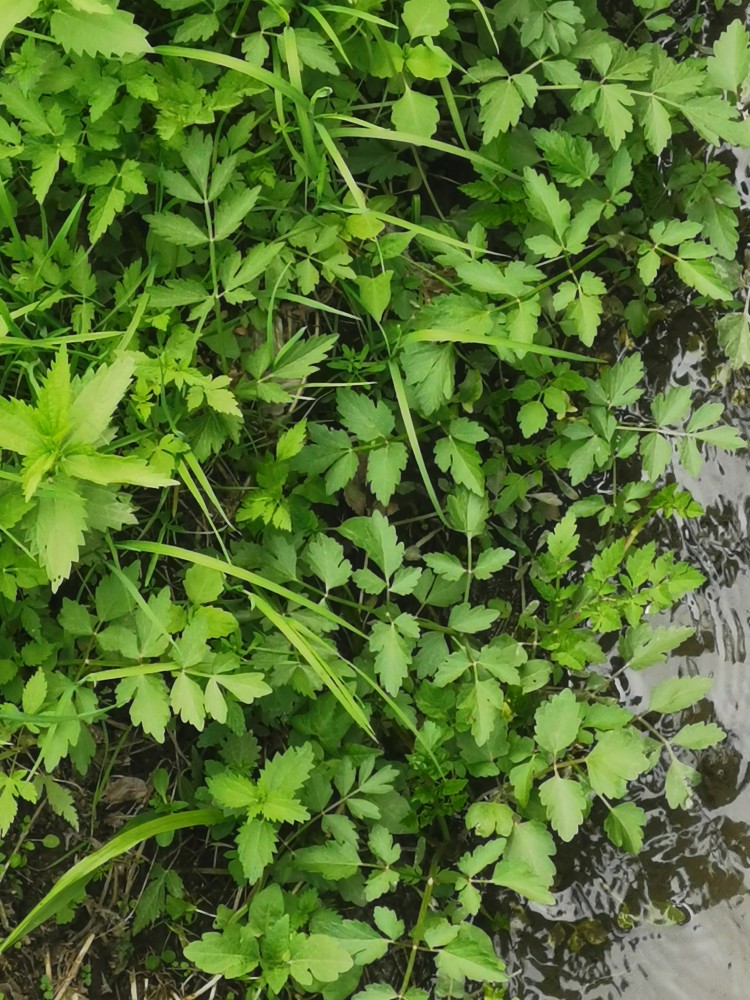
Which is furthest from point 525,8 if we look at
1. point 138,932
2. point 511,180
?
point 138,932

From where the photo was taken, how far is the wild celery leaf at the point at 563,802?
165 centimetres

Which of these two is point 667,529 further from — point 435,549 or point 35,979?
point 35,979

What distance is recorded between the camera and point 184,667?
62.4 inches

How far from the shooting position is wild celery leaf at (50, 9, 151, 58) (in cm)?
144

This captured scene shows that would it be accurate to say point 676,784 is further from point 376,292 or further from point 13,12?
point 13,12

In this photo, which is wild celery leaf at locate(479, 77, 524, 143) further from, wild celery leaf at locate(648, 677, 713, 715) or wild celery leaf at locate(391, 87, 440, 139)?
wild celery leaf at locate(648, 677, 713, 715)

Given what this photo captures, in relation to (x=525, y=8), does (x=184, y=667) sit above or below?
below

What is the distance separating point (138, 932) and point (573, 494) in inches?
53.7

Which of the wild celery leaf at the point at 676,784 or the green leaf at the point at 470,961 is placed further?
the wild celery leaf at the point at 676,784

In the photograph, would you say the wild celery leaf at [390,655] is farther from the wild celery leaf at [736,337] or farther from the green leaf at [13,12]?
the green leaf at [13,12]

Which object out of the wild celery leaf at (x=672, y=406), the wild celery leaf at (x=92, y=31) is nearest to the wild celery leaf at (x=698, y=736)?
the wild celery leaf at (x=672, y=406)

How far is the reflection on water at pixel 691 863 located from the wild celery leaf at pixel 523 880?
0.36 meters

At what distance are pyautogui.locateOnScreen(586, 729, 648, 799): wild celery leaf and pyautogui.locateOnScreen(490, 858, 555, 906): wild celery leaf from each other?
201mm

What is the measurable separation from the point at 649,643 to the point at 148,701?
1017 mm
